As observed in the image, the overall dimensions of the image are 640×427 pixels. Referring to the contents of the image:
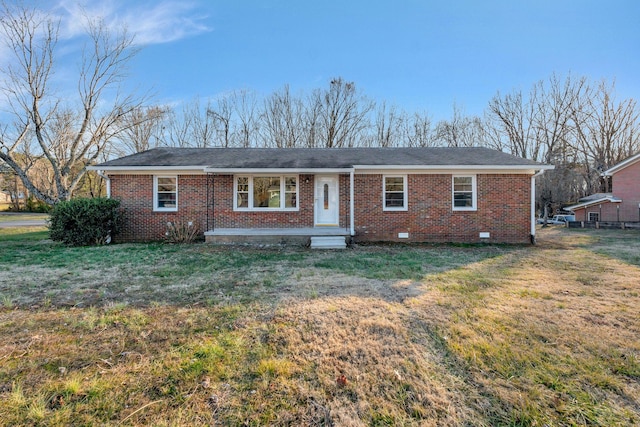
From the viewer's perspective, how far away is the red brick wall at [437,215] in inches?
424

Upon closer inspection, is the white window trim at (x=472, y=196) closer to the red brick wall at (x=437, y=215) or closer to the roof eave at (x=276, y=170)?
the red brick wall at (x=437, y=215)

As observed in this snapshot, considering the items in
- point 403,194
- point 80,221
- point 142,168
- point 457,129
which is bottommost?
point 80,221

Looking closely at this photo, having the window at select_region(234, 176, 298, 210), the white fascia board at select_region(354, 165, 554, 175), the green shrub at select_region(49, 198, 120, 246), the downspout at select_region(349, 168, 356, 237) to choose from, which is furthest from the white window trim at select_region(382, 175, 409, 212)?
the green shrub at select_region(49, 198, 120, 246)

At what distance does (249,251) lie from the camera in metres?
8.83

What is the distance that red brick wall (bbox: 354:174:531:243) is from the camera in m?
10.8

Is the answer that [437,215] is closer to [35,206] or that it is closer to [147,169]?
[147,169]

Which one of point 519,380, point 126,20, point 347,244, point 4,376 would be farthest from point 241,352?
point 126,20

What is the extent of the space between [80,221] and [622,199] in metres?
31.2

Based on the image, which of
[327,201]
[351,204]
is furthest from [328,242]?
[327,201]

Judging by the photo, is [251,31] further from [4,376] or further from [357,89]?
[4,376]

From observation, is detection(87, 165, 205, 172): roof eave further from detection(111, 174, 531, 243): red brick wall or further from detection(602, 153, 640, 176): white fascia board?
detection(602, 153, 640, 176): white fascia board

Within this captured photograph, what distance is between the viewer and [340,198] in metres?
11.1

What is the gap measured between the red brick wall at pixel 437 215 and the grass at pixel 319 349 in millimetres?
4810

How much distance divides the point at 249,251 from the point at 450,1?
12.4 metres
